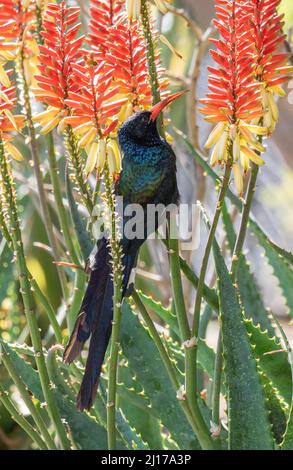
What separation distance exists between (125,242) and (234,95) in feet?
1.17

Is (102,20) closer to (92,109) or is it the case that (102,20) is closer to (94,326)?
(92,109)

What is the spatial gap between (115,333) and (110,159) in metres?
0.24

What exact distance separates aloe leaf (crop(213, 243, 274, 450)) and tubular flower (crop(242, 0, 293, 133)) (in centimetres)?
23

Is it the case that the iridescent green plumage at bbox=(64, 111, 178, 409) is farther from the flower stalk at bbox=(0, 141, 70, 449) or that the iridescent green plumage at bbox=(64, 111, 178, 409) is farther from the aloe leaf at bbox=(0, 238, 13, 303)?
the aloe leaf at bbox=(0, 238, 13, 303)

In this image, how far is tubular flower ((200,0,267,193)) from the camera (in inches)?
45.2

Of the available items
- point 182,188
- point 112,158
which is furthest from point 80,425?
point 182,188

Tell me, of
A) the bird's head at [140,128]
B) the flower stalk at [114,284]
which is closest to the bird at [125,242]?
the bird's head at [140,128]

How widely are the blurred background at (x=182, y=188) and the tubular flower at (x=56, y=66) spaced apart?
338 millimetres

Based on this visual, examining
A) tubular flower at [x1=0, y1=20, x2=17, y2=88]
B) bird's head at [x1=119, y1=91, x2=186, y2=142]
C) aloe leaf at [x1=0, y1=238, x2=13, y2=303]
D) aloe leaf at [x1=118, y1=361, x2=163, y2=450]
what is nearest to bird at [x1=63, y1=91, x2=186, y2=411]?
bird's head at [x1=119, y1=91, x2=186, y2=142]

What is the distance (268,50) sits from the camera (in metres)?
1.21
